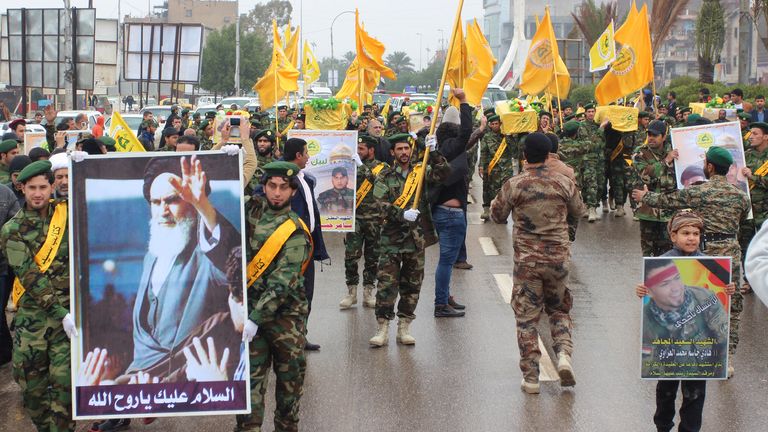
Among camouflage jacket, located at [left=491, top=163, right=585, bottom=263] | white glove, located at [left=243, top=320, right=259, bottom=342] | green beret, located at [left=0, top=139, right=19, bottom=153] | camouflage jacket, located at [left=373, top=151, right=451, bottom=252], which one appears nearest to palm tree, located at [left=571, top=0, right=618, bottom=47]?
green beret, located at [left=0, top=139, right=19, bottom=153]

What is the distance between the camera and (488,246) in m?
15.2

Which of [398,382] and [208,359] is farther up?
[208,359]

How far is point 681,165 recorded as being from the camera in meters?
9.89

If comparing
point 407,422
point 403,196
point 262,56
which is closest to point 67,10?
point 403,196

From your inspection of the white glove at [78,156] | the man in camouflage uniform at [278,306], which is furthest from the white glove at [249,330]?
the white glove at [78,156]

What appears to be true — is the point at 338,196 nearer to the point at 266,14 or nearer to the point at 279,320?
the point at 279,320

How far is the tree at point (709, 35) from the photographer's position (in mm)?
34594

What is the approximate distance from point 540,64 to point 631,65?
62.9 inches

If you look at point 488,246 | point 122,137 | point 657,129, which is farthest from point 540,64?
point 122,137

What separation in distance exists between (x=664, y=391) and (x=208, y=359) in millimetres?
2775

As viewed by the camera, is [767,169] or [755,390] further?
[767,169]

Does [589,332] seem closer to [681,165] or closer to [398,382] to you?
[681,165]

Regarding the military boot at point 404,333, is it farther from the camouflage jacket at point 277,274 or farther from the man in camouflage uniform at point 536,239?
the camouflage jacket at point 277,274

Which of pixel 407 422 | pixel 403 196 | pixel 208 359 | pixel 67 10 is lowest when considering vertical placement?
pixel 407 422
